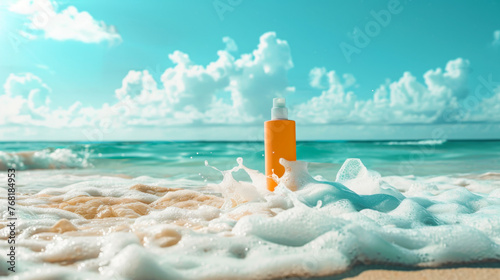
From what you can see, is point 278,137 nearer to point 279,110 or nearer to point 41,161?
point 279,110

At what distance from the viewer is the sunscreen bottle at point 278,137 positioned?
2316mm

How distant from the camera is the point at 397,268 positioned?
1405 millimetres

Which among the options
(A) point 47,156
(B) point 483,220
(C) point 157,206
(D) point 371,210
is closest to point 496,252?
(B) point 483,220

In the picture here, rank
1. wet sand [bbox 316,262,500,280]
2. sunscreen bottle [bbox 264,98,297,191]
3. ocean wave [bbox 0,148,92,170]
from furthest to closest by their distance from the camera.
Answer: ocean wave [bbox 0,148,92,170] < sunscreen bottle [bbox 264,98,297,191] < wet sand [bbox 316,262,500,280]

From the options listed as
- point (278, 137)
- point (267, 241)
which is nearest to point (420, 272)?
point (267, 241)

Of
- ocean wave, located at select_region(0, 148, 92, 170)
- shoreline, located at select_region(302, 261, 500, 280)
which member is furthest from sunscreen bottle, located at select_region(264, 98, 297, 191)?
ocean wave, located at select_region(0, 148, 92, 170)

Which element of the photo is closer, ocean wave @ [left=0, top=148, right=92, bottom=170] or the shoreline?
the shoreline

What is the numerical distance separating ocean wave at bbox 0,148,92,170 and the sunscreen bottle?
972 cm

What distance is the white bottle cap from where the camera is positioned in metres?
2.33

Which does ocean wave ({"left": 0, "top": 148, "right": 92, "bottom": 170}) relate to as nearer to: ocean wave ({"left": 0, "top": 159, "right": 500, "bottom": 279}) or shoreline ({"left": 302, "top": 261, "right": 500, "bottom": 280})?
ocean wave ({"left": 0, "top": 159, "right": 500, "bottom": 279})

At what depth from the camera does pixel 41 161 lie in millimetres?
10758

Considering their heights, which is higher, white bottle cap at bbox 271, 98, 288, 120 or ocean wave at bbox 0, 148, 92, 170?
white bottle cap at bbox 271, 98, 288, 120

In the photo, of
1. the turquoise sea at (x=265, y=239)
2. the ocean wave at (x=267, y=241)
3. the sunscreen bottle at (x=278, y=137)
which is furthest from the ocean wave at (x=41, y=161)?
the sunscreen bottle at (x=278, y=137)

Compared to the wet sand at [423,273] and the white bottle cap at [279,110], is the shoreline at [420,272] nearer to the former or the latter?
the wet sand at [423,273]
